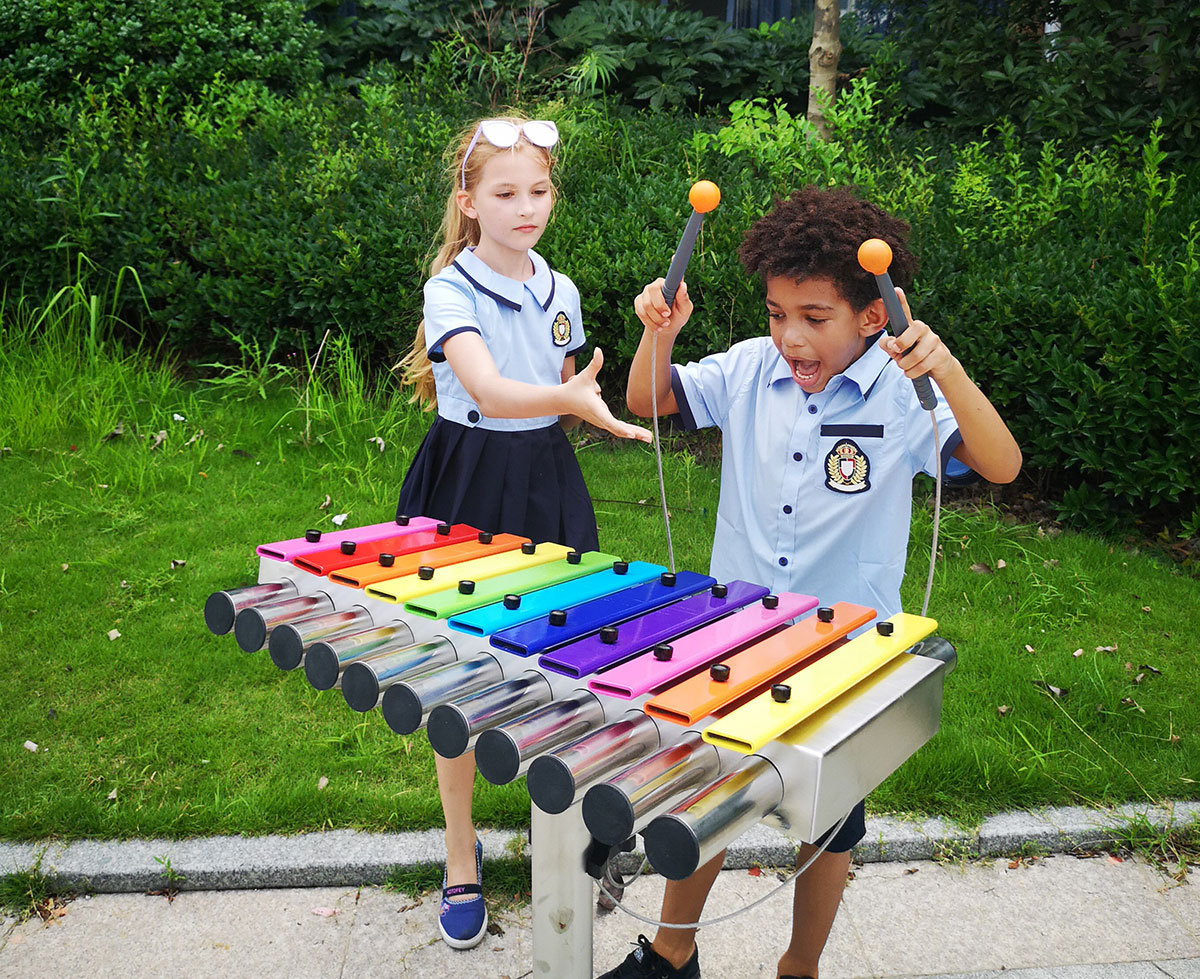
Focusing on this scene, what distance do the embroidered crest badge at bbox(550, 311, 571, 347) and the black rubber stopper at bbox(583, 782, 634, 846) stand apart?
1.78m

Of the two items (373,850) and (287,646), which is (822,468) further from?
(373,850)

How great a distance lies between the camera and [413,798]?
3578 mm

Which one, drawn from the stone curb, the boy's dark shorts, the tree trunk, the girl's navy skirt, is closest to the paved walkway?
the stone curb

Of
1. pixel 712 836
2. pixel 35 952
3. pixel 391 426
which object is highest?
pixel 712 836

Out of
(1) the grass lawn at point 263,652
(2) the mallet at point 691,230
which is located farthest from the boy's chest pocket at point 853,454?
(1) the grass lawn at point 263,652

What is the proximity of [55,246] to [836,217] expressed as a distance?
5.85 m

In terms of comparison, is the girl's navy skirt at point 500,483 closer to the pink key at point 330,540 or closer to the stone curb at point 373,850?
the pink key at point 330,540

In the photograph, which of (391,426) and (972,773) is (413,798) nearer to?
(972,773)

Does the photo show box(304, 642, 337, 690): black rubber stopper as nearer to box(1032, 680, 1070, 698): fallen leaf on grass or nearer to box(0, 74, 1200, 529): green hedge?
box(1032, 680, 1070, 698): fallen leaf on grass

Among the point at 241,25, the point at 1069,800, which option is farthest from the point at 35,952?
the point at 241,25

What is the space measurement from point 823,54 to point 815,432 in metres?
5.55

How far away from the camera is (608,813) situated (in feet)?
5.18

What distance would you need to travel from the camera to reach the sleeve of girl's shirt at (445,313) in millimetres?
2807

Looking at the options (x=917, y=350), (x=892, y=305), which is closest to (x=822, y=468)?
(x=917, y=350)
